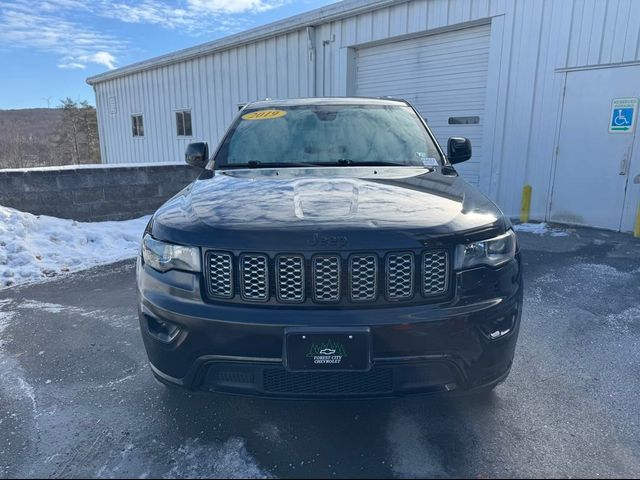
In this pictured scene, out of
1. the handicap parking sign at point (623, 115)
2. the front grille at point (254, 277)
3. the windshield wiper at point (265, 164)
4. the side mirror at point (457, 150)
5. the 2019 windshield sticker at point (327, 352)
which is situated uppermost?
the handicap parking sign at point (623, 115)

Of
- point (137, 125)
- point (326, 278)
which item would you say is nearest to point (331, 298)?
point (326, 278)

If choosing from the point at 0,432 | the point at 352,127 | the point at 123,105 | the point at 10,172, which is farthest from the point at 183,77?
the point at 0,432

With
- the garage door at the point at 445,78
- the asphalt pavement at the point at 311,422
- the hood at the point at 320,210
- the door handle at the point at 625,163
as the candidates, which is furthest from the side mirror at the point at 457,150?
the garage door at the point at 445,78

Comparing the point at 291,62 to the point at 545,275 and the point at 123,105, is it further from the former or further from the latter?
the point at 123,105

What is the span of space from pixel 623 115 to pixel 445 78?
3074 mm

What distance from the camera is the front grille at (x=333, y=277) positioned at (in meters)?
1.91

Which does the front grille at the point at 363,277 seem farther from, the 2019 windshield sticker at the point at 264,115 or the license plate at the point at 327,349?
the 2019 windshield sticker at the point at 264,115

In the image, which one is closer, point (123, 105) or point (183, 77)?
point (183, 77)

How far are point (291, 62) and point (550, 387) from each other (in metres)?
9.93

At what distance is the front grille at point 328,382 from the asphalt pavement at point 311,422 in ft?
0.53

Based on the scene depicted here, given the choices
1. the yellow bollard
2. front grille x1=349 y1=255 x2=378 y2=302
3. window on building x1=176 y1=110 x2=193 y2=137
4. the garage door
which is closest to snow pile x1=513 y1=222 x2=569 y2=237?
the yellow bollard

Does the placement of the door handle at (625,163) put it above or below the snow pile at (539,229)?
above

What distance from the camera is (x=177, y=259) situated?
2.04 m

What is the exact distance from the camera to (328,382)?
6.32 ft
